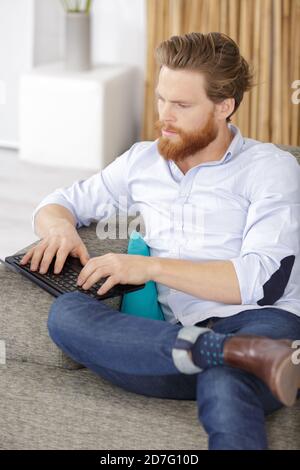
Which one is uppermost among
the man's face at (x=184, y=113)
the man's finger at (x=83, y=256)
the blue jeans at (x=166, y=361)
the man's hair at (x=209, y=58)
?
the man's hair at (x=209, y=58)

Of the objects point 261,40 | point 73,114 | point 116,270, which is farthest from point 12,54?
point 116,270

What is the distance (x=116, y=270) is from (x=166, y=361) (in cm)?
29

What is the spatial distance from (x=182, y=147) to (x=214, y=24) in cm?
216

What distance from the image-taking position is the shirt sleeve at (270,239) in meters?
1.86

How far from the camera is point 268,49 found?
13.3 ft

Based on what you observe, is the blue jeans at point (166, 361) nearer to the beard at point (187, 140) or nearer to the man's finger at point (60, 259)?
the man's finger at point (60, 259)

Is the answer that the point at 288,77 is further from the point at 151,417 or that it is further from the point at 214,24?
the point at 151,417

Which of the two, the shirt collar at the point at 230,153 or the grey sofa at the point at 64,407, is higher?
the shirt collar at the point at 230,153

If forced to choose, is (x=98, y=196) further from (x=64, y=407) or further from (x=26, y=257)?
(x=64, y=407)

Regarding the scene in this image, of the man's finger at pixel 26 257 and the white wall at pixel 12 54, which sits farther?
the white wall at pixel 12 54

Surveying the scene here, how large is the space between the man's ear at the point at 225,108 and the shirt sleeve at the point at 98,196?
26cm

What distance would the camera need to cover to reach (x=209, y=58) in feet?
6.76


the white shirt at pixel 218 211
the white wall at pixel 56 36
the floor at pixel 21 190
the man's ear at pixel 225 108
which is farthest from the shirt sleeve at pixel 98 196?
the white wall at pixel 56 36

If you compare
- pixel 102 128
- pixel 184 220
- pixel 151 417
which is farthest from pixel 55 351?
pixel 102 128
